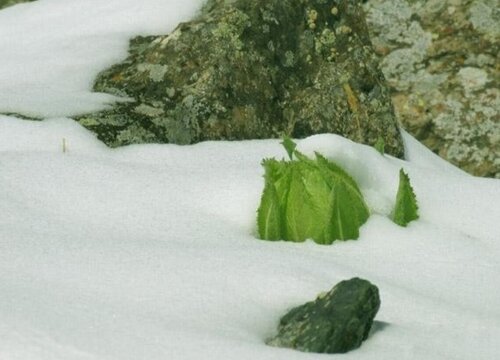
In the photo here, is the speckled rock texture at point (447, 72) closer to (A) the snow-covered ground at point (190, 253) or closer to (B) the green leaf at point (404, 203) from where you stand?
(A) the snow-covered ground at point (190, 253)

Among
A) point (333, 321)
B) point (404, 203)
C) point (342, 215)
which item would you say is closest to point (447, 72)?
point (404, 203)

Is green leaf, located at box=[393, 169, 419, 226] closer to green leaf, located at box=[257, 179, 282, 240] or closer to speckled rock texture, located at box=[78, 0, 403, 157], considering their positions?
green leaf, located at box=[257, 179, 282, 240]

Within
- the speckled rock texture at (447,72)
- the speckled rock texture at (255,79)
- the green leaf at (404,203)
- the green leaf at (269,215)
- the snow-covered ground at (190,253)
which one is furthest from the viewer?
the speckled rock texture at (447,72)

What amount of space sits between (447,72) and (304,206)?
10.7ft

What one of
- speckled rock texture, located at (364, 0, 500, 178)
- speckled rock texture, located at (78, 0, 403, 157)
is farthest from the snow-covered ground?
speckled rock texture, located at (364, 0, 500, 178)

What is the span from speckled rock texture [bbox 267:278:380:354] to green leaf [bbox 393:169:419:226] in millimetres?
760

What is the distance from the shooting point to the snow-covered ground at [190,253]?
1.91 m

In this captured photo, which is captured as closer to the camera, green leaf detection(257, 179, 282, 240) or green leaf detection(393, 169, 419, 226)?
green leaf detection(257, 179, 282, 240)

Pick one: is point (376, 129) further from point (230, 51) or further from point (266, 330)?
point (266, 330)

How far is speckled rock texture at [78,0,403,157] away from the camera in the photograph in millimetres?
3662

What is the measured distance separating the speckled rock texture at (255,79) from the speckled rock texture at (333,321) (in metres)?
1.57

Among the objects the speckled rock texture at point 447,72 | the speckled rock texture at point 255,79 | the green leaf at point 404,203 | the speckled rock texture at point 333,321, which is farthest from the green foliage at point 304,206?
the speckled rock texture at point 447,72

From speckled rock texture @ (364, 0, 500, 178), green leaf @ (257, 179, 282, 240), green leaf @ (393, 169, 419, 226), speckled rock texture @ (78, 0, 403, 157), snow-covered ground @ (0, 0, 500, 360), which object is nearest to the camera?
snow-covered ground @ (0, 0, 500, 360)

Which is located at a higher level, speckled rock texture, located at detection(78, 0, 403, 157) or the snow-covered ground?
speckled rock texture, located at detection(78, 0, 403, 157)
